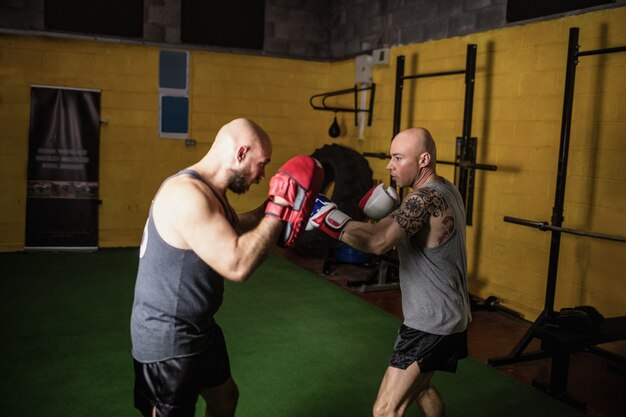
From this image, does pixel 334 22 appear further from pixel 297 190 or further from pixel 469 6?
pixel 297 190

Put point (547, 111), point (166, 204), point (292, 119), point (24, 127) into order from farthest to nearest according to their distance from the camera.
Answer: point (292, 119), point (24, 127), point (547, 111), point (166, 204)

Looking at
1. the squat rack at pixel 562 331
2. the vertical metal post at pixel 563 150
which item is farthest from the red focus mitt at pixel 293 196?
the vertical metal post at pixel 563 150

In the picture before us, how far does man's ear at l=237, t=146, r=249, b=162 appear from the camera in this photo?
79.8 inches

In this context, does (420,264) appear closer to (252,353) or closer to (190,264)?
(190,264)

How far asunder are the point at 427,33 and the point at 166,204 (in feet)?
15.7

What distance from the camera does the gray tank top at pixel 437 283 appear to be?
2.36 m

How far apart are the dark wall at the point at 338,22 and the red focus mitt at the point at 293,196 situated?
3.48 meters

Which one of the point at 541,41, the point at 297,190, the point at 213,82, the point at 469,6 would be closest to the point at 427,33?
the point at 469,6

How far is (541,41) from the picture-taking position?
184 inches

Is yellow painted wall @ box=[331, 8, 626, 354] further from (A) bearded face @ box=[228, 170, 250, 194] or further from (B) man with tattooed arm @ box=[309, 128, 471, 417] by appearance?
(A) bearded face @ box=[228, 170, 250, 194]

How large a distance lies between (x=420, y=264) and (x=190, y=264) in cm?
95

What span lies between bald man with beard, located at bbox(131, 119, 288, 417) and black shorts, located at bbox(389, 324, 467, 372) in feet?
2.41

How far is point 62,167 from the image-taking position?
6867mm

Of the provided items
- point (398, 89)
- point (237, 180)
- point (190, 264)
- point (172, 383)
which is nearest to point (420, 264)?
point (237, 180)
